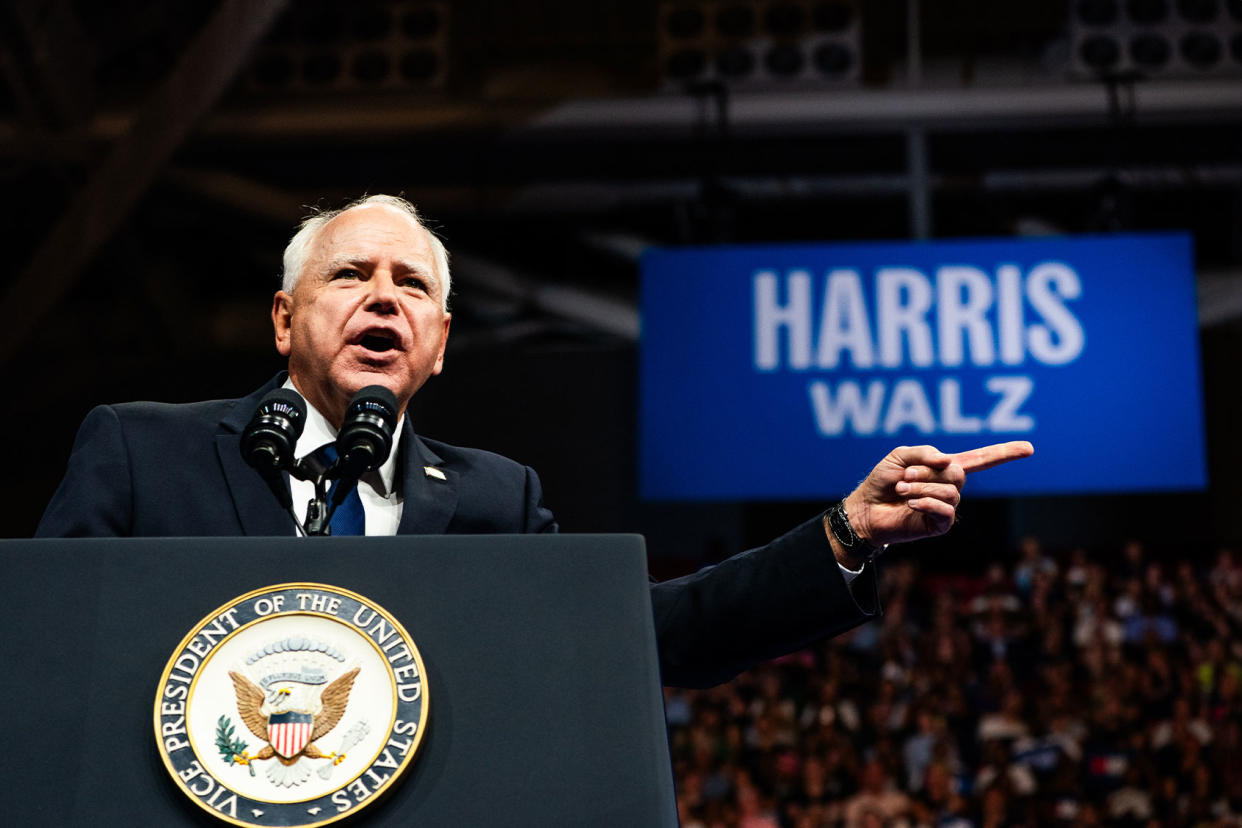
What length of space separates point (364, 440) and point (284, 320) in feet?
1.41

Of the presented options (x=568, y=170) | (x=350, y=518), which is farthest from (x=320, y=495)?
(x=568, y=170)

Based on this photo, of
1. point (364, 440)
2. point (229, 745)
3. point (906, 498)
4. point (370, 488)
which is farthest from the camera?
point (370, 488)

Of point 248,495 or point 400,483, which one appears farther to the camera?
point 400,483

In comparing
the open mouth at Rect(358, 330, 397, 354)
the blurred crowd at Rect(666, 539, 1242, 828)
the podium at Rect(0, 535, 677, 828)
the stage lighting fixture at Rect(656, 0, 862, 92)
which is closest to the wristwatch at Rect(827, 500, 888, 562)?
the podium at Rect(0, 535, 677, 828)

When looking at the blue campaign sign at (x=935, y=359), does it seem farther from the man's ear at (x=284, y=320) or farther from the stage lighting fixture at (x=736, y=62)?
the man's ear at (x=284, y=320)

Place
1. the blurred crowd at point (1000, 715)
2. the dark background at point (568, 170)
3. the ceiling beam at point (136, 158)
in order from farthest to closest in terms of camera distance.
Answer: the dark background at point (568, 170), the ceiling beam at point (136, 158), the blurred crowd at point (1000, 715)

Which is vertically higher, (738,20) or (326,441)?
(738,20)

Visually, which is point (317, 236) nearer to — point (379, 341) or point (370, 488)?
point (379, 341)

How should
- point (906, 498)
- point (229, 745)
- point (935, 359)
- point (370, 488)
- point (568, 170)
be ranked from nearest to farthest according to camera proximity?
1. point (229, 745)
2. point (906, 498)
3. point (370, 488)
4. point (935, 359)
5. point (568, 170)

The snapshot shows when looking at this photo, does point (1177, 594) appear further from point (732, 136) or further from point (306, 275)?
point (306, 275)

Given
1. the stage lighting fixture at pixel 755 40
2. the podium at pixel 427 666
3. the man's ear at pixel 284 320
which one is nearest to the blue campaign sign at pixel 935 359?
the stage lighting fixture at pixel 755 40

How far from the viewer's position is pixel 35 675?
0.84m

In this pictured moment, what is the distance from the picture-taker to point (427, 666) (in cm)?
84

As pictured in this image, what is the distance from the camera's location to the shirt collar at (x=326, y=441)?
4.09ft
